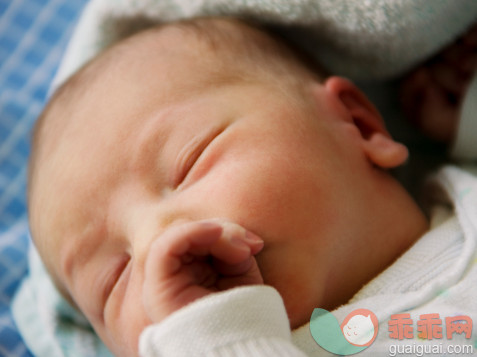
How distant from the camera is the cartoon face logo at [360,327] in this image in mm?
766

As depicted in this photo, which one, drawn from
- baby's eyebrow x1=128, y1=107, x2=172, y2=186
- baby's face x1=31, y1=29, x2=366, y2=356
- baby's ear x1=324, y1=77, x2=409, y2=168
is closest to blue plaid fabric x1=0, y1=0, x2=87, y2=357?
baby's face x1=31, y1=29, x2=366, y2=356

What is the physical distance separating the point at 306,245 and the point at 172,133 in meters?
0.27

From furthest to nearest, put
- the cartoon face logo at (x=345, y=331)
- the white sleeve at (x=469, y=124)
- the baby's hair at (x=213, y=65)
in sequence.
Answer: the white sleeve at (x=469, y=124) → the baby's hair at (x=213, y=65) → the cartoon face logo at (x=345, y=331)

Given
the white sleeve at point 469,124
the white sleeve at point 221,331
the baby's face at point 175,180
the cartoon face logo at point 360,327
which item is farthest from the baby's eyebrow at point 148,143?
the white sleeve at point 469,124

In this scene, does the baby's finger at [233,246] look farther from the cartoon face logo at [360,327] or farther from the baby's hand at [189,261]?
the cartoon face logo at [360,327]

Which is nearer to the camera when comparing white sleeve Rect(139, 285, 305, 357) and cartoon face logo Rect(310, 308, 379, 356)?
white sleeve Rect(139, 285, 305, 357)

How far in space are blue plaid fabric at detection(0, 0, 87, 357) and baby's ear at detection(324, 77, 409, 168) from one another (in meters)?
0.80

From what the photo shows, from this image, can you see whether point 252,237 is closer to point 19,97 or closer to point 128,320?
point 128,320

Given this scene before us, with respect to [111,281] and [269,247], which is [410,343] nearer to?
[269,247]

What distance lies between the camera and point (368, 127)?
105 cm

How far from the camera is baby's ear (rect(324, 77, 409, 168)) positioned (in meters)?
0.98

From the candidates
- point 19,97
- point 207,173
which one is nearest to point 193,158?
point 207,173

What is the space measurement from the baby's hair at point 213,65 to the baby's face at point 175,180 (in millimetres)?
23

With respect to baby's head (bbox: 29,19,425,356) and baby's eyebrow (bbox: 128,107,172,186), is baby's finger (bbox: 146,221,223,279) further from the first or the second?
baby's eyebrow (bbox: 128,107,172,186)
